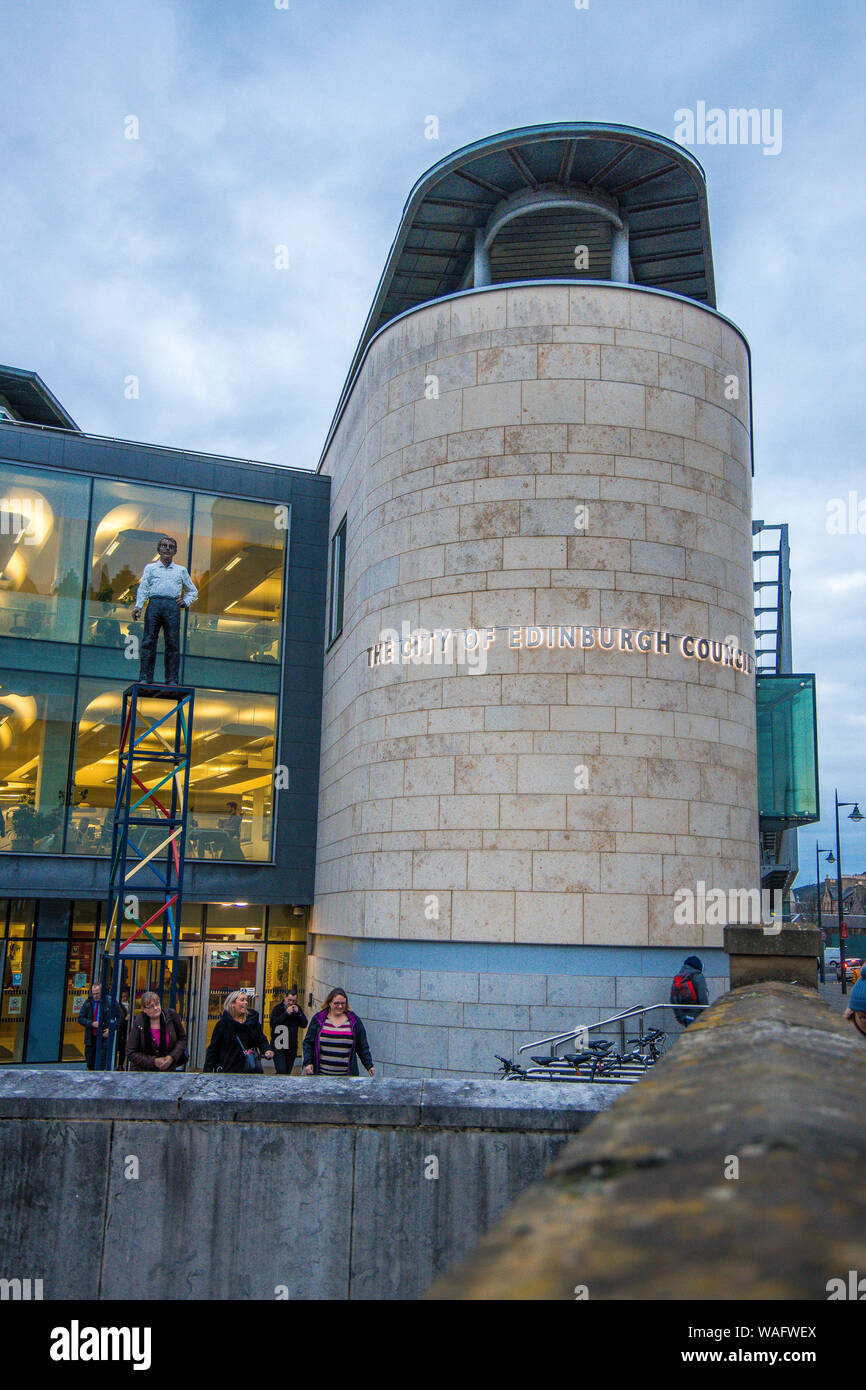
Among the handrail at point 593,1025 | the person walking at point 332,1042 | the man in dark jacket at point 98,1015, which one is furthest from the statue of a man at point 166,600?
the person walking at point 332,1042

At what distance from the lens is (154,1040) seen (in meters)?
10.6

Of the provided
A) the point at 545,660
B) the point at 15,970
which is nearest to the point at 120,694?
the point at 15,970

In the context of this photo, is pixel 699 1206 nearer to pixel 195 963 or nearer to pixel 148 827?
pixel 148 827

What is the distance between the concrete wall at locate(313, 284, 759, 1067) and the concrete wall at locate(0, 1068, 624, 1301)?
9.61 m

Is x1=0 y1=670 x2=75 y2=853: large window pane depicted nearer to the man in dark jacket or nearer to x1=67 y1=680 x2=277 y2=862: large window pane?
x1=67 y1=680 x2=277 y2=862: large window pane

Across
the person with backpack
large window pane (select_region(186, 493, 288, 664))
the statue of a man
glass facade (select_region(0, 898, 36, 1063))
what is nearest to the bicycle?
the person with backpack

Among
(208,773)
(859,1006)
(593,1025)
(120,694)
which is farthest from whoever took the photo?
(208,773)

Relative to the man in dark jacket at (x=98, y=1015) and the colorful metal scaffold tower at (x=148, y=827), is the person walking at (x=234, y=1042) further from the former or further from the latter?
the colorful metal scaffold tower at (x=148, y=827)

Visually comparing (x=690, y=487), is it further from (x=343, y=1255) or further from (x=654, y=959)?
(x=343, y=1255)

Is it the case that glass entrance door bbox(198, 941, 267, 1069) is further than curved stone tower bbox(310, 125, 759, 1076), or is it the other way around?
glass entrance door bbox(198, 941, 267, 1069)

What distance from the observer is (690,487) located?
17.4m

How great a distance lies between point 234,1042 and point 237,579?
14.1 metres

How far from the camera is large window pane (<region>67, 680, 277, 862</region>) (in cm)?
2200

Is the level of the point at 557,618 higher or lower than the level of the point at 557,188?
lower
